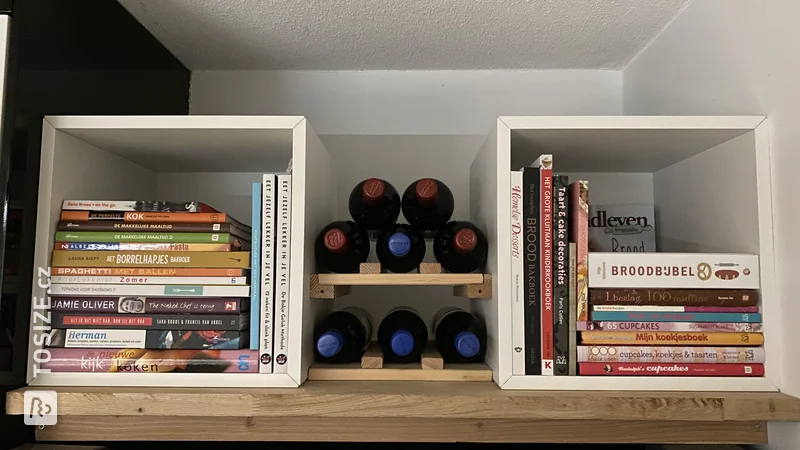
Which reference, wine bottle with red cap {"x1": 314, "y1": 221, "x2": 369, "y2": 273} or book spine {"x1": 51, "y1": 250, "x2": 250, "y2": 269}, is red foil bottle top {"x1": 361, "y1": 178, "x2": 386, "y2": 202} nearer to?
wine bottle with red cap {"x1": 314, "y1": 221, "x2": 369, "y2": 273}

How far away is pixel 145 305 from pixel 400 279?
0.41 meters

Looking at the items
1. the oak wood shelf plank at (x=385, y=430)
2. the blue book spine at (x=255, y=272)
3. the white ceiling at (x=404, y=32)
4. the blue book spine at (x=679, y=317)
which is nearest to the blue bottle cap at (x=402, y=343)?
the oak wood shelf plank at (x=385, y=430)

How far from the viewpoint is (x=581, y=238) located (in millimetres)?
874

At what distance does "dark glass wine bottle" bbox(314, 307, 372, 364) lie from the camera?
0.91m

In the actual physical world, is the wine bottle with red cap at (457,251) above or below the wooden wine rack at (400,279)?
above

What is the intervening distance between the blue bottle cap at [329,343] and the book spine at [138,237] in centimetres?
22

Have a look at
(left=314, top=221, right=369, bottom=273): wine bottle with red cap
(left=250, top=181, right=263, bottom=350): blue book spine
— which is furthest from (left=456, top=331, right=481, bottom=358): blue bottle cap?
(left=250, top=181, right=263, bottom=350): blue book spine

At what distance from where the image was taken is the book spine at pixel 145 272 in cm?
88

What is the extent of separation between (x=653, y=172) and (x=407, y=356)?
2.47ft

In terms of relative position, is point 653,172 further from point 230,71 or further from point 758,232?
point 230,71

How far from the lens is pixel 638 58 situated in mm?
1261

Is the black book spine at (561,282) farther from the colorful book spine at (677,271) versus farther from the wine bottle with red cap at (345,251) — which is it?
the wine bottle with red cap at (345,251)

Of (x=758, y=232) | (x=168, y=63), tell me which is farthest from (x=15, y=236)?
(x=758, y=232)

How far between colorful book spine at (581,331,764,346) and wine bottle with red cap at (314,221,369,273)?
399 millimetres
